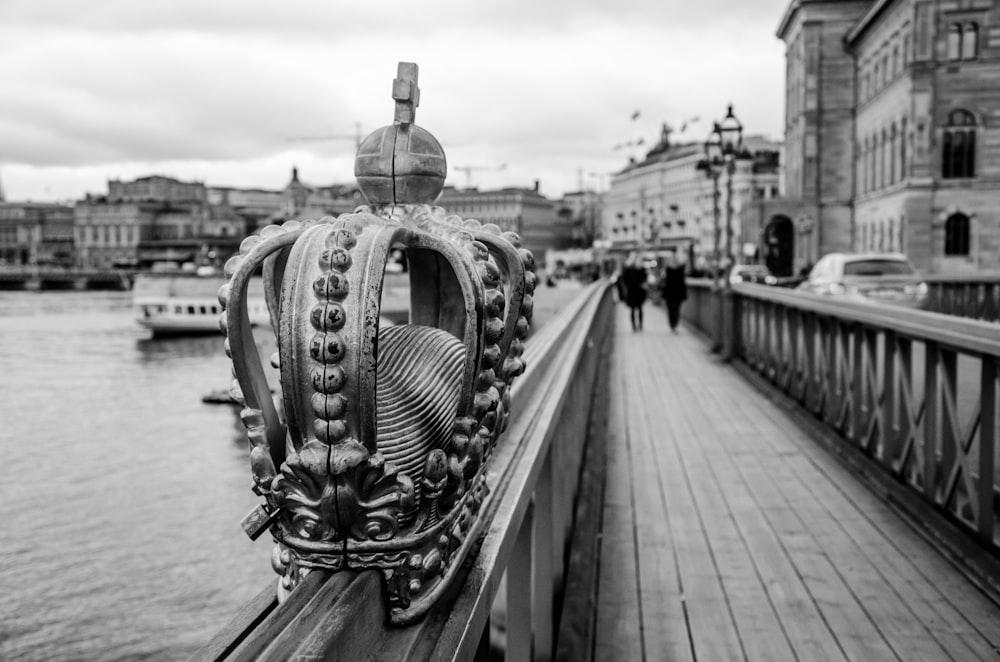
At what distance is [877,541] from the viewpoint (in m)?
5.50

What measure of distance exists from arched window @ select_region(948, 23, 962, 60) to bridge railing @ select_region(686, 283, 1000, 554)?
4226cm

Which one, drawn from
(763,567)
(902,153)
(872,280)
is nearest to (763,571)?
(763,567)

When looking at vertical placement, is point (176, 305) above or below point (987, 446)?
below

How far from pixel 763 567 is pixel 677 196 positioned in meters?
148

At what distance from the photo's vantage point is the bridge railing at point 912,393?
495 cm

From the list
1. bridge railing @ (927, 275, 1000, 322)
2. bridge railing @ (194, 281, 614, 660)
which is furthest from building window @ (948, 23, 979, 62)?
bridge railing @ (194, 281, 614, 660)

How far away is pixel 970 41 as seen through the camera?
4762cm

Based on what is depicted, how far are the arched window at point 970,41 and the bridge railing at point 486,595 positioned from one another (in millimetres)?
48631

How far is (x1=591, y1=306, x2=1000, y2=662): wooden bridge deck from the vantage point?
13.4ft

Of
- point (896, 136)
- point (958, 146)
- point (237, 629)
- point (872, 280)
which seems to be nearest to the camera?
point (237, 629)

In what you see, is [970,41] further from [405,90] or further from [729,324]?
[405,90]

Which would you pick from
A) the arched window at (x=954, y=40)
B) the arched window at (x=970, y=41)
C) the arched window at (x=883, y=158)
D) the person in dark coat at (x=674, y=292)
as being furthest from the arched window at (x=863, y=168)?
the person in dark coat at (x=674, y=292)

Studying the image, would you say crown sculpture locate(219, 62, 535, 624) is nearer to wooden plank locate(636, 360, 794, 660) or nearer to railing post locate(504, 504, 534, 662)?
railing post locate(504, 504, 534, 662)

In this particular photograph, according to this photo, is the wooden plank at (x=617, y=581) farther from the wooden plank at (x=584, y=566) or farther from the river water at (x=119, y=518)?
the river water at (x=119, y=518)
